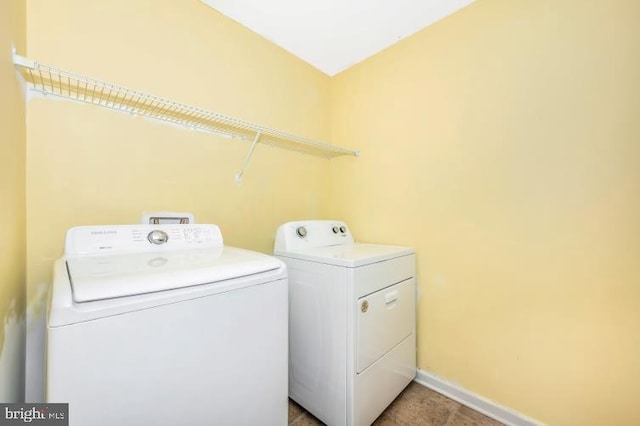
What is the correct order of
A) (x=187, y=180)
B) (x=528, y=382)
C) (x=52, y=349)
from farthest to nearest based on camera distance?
1. (x=187, y=180)
2. (x=528, y=382)
3. (x=52, y=349)

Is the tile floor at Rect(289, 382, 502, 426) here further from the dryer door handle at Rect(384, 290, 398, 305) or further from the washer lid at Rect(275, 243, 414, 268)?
the washer lid at Rect(275, 243, 414, 268)

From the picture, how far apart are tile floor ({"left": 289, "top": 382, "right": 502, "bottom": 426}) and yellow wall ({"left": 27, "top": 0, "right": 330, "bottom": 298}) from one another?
0.98m

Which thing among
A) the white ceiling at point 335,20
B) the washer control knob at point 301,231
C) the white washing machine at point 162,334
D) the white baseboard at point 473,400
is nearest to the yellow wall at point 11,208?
the white washing machine at point 162,334

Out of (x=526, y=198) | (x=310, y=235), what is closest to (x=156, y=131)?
(x=310, y=235)

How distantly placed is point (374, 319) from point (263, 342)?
0.63 meters

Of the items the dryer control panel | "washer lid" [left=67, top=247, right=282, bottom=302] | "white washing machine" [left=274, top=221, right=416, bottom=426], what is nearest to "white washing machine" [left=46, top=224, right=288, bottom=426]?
"washer lid" [left=67, top=247, right=282, bottom=302]

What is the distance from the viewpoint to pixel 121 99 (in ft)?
3.89

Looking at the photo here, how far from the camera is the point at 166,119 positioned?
133 cm

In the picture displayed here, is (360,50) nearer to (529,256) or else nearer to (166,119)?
(166,119)

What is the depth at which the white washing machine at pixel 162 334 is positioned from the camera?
58 centimetres

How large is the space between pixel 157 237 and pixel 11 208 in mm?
423

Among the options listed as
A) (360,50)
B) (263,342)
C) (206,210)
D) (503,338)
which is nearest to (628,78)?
(503,338)

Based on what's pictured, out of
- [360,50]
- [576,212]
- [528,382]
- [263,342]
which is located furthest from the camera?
[360,50]

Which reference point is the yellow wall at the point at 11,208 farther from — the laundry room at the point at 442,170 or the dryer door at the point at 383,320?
the dryer door at the point at 383,320
